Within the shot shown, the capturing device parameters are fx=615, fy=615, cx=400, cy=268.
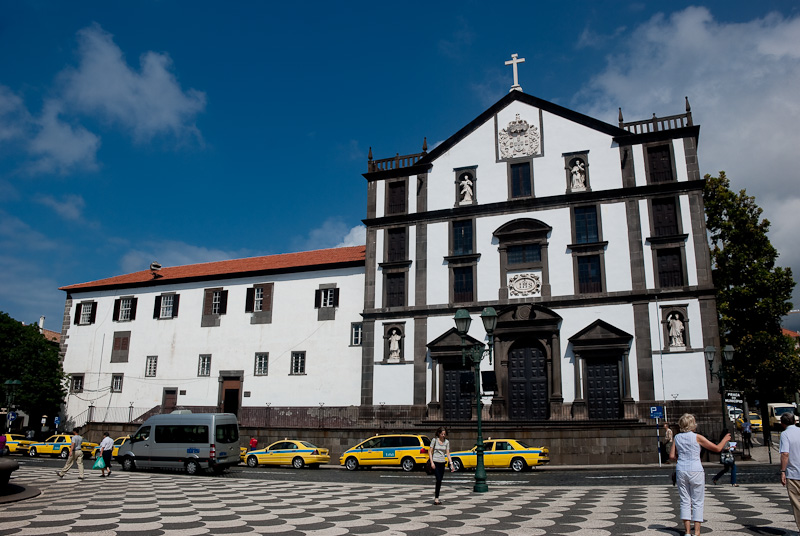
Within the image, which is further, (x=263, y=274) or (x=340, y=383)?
(x=263, y=274)

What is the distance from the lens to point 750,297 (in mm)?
36250

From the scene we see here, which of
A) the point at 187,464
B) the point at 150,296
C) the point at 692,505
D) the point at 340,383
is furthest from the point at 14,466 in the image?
the point at 150,296

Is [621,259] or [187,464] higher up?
[621,259]

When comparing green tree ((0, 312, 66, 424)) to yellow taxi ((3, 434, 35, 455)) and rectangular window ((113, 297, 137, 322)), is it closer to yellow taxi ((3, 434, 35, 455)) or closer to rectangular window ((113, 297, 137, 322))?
yellow taxi ((3, 434, 35, 455))

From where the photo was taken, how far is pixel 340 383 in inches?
1444

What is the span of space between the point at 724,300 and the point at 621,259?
9.60 metres

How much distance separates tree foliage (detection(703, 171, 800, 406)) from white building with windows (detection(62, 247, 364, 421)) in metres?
22.2

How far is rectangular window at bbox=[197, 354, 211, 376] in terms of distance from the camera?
1591 inches

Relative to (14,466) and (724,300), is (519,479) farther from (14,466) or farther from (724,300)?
(724,300)

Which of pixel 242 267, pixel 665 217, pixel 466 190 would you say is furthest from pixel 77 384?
pixel 665 217

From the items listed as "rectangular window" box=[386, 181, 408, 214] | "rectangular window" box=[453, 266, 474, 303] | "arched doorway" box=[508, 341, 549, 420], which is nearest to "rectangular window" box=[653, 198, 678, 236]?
"arched doorway" box=[508, 341, 549, 420]

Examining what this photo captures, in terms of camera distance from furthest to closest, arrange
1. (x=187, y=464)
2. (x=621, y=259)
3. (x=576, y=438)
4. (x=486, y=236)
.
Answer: (x=486, y=236), (x=621, y=259), (x=576, y=438), (x=187, y=464)

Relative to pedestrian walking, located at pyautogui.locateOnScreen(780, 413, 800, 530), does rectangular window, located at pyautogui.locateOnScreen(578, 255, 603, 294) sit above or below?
above

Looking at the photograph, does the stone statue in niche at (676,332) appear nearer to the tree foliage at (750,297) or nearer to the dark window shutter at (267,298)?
the tree foliage at (750,297)
